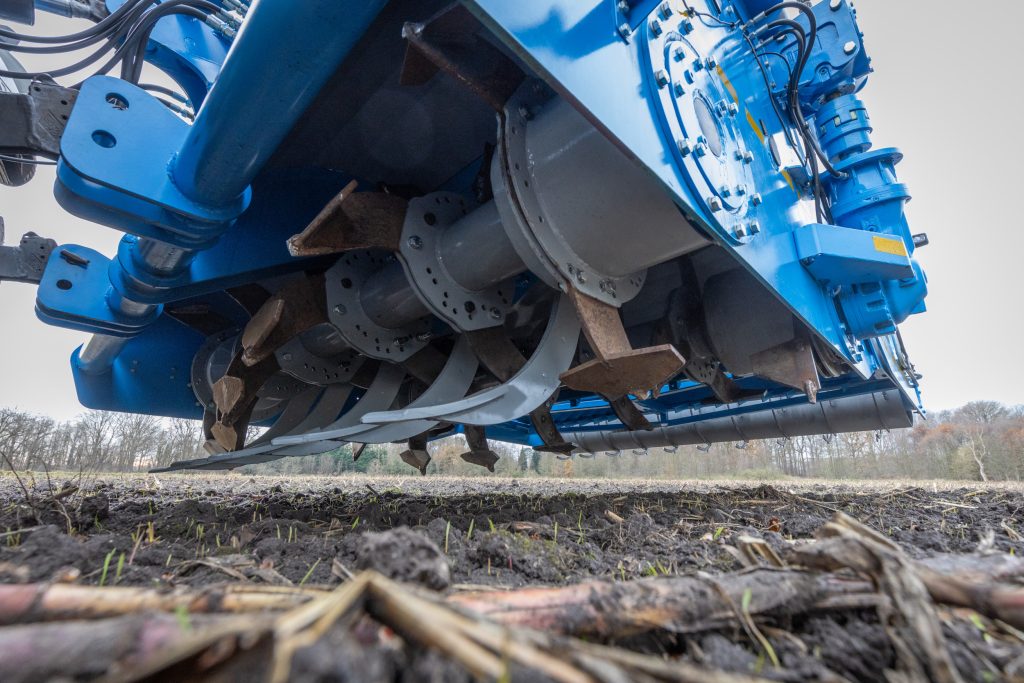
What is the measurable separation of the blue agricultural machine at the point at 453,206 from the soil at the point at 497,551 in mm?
358

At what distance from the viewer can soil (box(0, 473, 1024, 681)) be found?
520 mm

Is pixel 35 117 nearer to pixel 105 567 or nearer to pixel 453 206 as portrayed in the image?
pixel 453 206

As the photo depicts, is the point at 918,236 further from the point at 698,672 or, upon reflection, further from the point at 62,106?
the point at 62,106

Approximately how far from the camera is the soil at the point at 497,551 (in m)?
0.52

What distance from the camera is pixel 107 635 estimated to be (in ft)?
1.19

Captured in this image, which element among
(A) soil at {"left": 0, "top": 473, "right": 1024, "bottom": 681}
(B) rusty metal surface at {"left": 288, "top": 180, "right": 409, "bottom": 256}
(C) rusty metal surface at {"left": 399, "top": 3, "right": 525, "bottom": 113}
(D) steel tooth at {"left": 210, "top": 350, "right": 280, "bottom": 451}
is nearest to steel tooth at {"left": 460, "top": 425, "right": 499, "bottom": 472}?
(A) soil at {"left": 0, "top": 473, "right": 1024, "bottom": 681}

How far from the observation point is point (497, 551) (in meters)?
1.01

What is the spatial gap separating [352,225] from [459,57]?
25.8 inches

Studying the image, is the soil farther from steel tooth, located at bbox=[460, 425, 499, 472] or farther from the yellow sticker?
the yellow sticker

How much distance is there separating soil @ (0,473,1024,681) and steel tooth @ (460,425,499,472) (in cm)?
88

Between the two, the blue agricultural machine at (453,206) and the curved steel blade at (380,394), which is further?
the curved steel blade at (380,394)

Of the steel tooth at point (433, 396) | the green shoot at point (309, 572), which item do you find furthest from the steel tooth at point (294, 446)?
the green shoot at point (309, 572)

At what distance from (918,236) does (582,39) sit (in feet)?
9.22

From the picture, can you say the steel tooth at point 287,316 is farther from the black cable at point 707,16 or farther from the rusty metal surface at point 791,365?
the rusty metal surface at point 791,365
